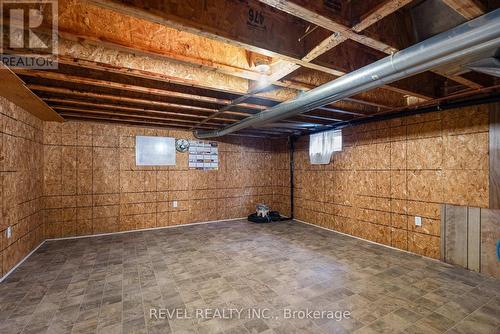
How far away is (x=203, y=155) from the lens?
21.3 feet

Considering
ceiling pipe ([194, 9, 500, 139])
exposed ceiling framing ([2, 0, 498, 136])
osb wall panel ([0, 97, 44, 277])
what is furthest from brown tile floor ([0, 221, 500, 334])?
exposed ceiling framing ([2, 0, 498, 136])

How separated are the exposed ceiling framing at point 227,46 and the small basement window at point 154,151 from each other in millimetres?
1983

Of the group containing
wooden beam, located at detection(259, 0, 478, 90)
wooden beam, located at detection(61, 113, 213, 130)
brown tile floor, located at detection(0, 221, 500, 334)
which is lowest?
brown tile floor, located at detection(0, 221, 500, 334)

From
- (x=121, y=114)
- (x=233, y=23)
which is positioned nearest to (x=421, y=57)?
(x=233, y=23)

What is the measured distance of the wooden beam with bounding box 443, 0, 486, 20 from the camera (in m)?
1.44

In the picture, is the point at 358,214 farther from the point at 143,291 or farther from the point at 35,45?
the point at 35,45

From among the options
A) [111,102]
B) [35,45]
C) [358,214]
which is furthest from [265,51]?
[358,214]

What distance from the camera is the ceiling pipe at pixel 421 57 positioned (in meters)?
1.49

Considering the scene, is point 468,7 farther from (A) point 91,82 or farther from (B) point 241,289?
(A) point 91,82

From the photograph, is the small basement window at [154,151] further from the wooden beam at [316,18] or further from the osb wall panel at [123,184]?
the wooden beam at [316,18]

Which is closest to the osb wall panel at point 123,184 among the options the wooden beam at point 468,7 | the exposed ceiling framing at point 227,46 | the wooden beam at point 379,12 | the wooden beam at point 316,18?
the exposed ceiling framing at point 227,46

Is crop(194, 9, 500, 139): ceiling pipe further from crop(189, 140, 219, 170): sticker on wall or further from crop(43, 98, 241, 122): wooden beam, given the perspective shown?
crop(189, 140, 219, 170): sticker on wall

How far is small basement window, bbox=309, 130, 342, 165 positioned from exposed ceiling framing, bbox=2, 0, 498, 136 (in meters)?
1.83

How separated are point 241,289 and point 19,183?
3958mm
